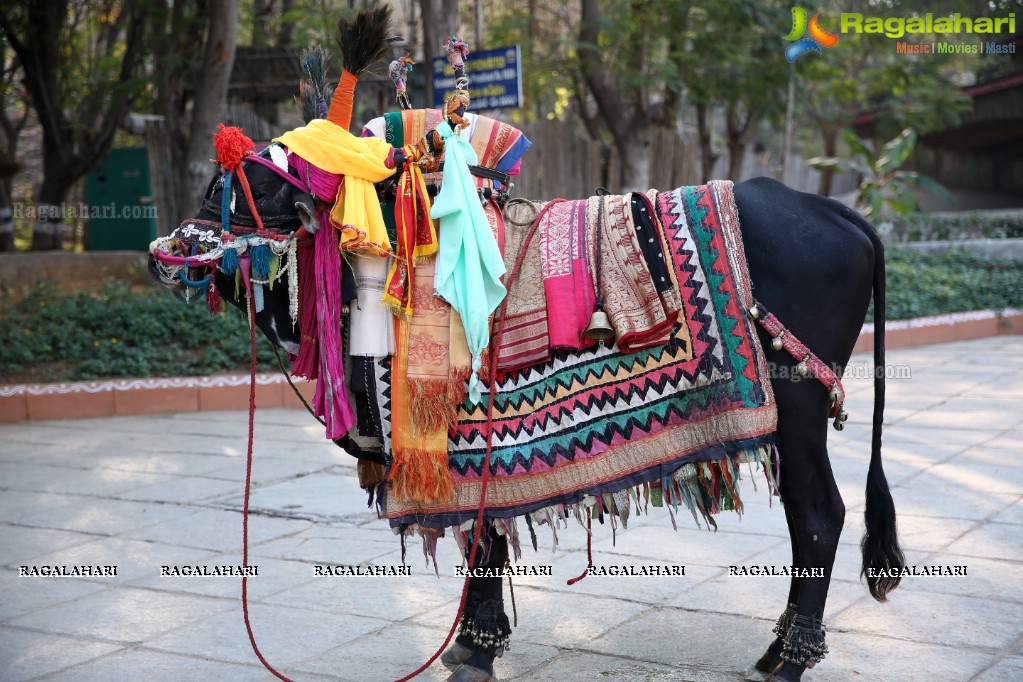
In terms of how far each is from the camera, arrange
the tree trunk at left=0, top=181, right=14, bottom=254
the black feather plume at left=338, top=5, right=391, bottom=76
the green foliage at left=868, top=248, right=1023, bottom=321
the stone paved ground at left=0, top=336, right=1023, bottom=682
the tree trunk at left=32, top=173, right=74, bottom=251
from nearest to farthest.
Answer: the black feather plume at left=338, top=5, right=391, bottom=76 → the stone paved ground at left=0, top=336, right=1023, bottom=682 → the green foliage at left=868, top=248, right=1023, bottom=321 → the tree trunk at left=32, top=173, right=74, bottom=251 → the tree trunk at left=0, top=181, right=14, bottom=254

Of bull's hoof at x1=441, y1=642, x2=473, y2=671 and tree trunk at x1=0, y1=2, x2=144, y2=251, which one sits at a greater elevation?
tree trunk at x1=0, y1=2, x2=144, y2=251

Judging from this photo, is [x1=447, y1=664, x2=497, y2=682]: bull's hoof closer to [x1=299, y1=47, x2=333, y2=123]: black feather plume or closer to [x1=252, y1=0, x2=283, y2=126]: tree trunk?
[x1=299, y1=47, x2=333, y2=123]: black feather plume

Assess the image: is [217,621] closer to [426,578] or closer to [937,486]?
[426,578]

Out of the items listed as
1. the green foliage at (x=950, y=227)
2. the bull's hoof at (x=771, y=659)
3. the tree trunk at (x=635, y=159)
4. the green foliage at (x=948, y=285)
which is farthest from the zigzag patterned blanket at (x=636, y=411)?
the green foliage at (x=950, y=227)

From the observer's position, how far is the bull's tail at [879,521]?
3314 millimetres

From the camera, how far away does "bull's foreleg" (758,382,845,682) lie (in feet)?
10.1

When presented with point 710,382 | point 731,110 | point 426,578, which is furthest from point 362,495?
point 731,110

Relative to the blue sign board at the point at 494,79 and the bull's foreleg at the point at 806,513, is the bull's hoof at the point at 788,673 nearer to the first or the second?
the bull's foreleg at the point at 806,513

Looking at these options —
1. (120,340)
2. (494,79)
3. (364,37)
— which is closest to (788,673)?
(364,37)

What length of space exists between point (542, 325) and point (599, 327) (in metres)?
0.18

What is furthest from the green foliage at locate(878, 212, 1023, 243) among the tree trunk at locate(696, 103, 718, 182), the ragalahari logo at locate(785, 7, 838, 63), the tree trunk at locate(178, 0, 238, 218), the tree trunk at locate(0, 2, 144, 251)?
the tree trunk at locate(0, 2, 144, 251)

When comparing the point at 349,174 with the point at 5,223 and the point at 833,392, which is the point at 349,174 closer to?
the point at 833,392

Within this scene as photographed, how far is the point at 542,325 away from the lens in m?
3.07

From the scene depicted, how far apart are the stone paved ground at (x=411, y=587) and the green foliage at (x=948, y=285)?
413 centimetres
